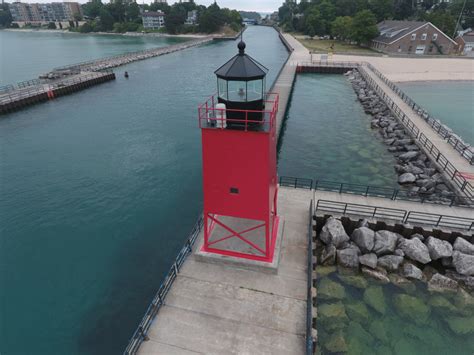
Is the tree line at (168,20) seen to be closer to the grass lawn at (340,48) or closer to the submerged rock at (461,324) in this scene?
the grass lawn at (340,48)

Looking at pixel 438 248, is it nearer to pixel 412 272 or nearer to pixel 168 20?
pixel 412 272

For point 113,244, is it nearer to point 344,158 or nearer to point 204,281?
point 204,281

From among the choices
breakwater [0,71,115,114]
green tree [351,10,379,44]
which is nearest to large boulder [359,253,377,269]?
breakwater [0,71,115,114]

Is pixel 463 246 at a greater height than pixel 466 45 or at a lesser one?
lesser

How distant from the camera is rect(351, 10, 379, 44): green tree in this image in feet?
296

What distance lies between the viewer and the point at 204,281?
12.4 m

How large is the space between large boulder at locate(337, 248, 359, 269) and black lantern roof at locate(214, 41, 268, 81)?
10.2 meters

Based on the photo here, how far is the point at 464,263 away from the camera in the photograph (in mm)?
14422

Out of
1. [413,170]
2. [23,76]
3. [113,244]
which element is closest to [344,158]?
[413,170]

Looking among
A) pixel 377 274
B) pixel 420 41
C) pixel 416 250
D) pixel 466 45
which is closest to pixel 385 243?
pixel 416 250

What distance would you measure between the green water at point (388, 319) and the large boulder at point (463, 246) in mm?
2369

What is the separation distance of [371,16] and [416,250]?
329 feet

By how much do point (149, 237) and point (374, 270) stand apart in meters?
13.6

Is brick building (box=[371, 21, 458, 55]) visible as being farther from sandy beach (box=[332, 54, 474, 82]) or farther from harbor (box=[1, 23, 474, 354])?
harbor (box=[1, 23, 474, 354])
